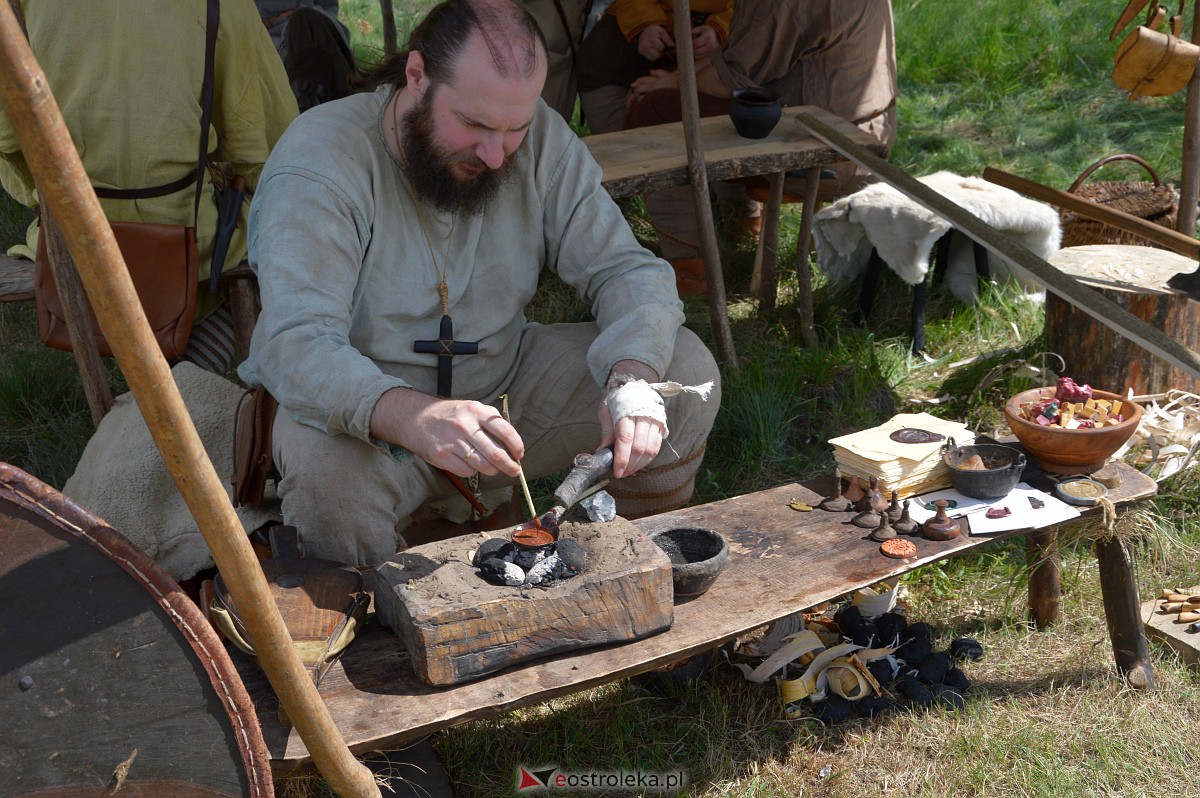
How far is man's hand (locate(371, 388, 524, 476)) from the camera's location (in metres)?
2.30

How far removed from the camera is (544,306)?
16.8 feet

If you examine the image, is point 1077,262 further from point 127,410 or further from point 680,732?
point 127,410

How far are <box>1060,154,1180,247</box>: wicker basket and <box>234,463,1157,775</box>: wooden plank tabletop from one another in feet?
8.23

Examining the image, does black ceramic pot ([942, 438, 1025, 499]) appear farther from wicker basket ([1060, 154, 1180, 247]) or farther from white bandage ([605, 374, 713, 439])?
wicker basket ([1060, 154, 1180, 247])

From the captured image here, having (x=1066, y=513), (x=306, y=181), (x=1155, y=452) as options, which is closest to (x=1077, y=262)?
(x=1155, y=452)

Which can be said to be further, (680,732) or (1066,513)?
(680,732)

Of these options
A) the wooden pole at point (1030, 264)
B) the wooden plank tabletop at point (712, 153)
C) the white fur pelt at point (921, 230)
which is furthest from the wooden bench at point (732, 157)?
the white fur pelt at point (921, 230)

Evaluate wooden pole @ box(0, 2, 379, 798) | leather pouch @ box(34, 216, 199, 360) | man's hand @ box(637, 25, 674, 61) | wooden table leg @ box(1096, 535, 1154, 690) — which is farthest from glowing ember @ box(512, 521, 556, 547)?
man's hand @ box(637, 25, 674, 61)

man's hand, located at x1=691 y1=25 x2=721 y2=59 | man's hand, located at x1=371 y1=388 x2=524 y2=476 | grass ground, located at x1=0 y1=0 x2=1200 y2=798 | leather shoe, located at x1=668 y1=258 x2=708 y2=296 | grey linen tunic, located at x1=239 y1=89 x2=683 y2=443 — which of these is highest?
man's hand, located at x1=691 y1=25 x2=721 y2=59

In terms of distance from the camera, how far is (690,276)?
541cm

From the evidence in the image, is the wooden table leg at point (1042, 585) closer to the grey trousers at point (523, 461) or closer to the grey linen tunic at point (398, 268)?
the grey trousers at point (523, 461)

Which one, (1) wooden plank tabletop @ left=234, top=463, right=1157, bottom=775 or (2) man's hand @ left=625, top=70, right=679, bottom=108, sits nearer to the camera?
(1) wooden plank tabletop @ left=234, top=463, right=1157, bottom=775

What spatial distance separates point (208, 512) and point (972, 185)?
13.5 feet

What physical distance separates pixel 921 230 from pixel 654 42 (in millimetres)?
1657
